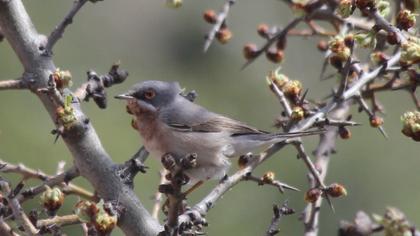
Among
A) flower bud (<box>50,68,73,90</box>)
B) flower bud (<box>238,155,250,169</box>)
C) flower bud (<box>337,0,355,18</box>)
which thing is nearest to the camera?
flower bud (<box>50,68,73,90</box>)

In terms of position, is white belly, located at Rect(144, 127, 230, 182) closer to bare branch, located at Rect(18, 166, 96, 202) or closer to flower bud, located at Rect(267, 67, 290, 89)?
flower bud, located at Rect(267, 67, 290, 89)

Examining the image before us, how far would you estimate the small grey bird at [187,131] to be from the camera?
4250mm

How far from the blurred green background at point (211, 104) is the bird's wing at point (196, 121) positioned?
462 cm

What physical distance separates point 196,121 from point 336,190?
137 centimetres

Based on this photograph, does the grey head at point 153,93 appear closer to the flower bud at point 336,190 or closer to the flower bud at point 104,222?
the flower bud at point 336,190

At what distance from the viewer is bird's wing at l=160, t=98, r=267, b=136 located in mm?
4547

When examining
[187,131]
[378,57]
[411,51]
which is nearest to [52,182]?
[187,131]

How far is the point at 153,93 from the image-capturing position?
4.68m

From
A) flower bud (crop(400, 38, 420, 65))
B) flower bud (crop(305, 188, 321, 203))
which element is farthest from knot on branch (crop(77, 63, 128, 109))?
flower bud (crop(400, 38, 420, 65))

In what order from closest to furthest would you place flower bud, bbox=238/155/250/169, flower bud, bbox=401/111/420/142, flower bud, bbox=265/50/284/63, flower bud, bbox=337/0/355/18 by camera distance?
flower bud, bbox=401/111/420/142 < flower bud, bbox=337/0/355/18 < flower bud, bbox=238/155/250/169 < flower bud, bbox=265/50/284/63

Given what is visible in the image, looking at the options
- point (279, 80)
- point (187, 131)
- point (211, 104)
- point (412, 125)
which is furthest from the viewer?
point (211, 104)

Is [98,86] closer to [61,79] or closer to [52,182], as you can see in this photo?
[61,79]

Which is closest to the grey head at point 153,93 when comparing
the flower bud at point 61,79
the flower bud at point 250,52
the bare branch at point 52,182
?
the flower bud at point 250,52

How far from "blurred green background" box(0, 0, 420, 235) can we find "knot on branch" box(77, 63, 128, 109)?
5741 mm
